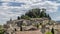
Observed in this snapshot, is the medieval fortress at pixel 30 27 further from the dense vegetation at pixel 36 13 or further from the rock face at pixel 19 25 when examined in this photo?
the dense vegetation at pixel 36 13

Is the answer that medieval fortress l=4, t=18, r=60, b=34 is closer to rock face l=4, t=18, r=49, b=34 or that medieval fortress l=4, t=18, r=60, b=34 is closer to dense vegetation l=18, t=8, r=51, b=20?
rock face l=4, t=18, r=49, b=34

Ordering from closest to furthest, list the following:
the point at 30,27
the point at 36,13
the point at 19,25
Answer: the point at 30,27 < the point at 19,25 < the point at 36,13

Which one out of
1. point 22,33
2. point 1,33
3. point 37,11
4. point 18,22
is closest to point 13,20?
point 18,22

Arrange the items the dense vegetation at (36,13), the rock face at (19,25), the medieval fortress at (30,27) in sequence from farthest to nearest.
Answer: the dense vegetation at (36,13)
the rock face at (19,25)
the medieval fortress at (30,27)

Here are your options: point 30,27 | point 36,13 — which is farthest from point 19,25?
point 36,13

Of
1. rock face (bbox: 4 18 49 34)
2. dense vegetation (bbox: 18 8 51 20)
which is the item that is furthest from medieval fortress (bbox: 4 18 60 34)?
dense vegetation (bbox: 18 8 51 20)

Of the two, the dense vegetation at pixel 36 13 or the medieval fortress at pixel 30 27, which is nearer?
the medieval fortress at pixel 30 27

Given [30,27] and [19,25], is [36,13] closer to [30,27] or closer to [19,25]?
[19,25]

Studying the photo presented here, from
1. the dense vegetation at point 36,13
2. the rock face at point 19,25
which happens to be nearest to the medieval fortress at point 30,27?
the rock face at point 19,25

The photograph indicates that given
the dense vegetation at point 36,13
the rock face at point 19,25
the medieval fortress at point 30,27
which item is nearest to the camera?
the medieval fortress at point 30,27

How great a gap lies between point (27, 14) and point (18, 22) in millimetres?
9913

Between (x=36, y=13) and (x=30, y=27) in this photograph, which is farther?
(x=36, y=13)

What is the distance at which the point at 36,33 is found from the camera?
30.1 metres

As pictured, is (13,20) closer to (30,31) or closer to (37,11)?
(37,11)
